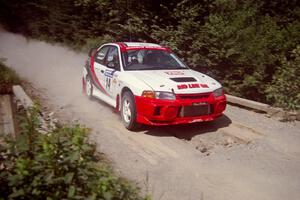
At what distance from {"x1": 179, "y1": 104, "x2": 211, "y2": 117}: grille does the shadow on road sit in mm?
508

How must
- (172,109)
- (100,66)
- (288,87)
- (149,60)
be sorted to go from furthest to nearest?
(100,66) → (288,87) → (149,60) → (172,109)

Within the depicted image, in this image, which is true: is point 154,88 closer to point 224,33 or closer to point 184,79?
point 184,79

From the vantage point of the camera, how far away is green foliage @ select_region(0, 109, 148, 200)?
3.00 metres

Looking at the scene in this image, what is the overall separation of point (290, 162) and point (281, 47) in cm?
507

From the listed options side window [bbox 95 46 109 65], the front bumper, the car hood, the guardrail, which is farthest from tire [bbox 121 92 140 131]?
the guardrail

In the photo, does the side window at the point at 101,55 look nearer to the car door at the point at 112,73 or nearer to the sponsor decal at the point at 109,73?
the car door at the point at 112,73

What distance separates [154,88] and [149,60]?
1610 mm

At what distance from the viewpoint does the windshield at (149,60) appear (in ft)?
26.4

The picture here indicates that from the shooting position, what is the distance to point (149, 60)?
326 inches

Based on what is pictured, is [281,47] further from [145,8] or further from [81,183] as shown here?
[81,183]

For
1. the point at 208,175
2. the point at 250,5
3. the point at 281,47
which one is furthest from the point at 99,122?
the point at 250,5

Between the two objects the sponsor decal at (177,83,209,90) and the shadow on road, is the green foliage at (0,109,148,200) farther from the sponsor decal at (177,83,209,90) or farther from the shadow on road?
the shadow on road

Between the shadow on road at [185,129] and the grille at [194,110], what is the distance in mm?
508

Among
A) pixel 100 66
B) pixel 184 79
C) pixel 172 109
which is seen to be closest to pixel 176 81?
pixel 184 79
